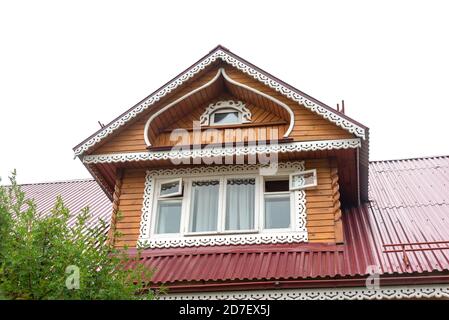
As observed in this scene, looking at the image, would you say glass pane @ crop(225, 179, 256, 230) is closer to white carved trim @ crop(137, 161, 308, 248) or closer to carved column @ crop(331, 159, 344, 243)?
white carved trim @ crop(137, 161, 308, 248)

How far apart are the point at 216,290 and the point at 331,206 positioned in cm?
271

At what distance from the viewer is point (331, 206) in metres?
9.44

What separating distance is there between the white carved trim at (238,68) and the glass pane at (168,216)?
6.04ft

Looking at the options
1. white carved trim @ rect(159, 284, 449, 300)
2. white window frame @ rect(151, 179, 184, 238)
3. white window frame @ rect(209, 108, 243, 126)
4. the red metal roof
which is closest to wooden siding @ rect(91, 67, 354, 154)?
white window frame @ rect(209, 108, 243, 126)

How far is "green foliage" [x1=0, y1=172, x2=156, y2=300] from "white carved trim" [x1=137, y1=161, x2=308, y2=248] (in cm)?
301

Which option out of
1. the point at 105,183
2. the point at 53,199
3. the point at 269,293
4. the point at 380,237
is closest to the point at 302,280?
the point at 269,293

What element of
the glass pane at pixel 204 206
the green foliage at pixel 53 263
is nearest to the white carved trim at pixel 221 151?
the glass pane at pixel 204 206

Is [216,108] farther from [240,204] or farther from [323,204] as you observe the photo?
[323,204]

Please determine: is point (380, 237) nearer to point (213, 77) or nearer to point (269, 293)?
point (269, 293)

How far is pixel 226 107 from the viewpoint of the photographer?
11055mm

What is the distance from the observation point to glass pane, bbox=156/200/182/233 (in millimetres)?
9930

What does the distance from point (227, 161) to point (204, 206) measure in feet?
3.31
